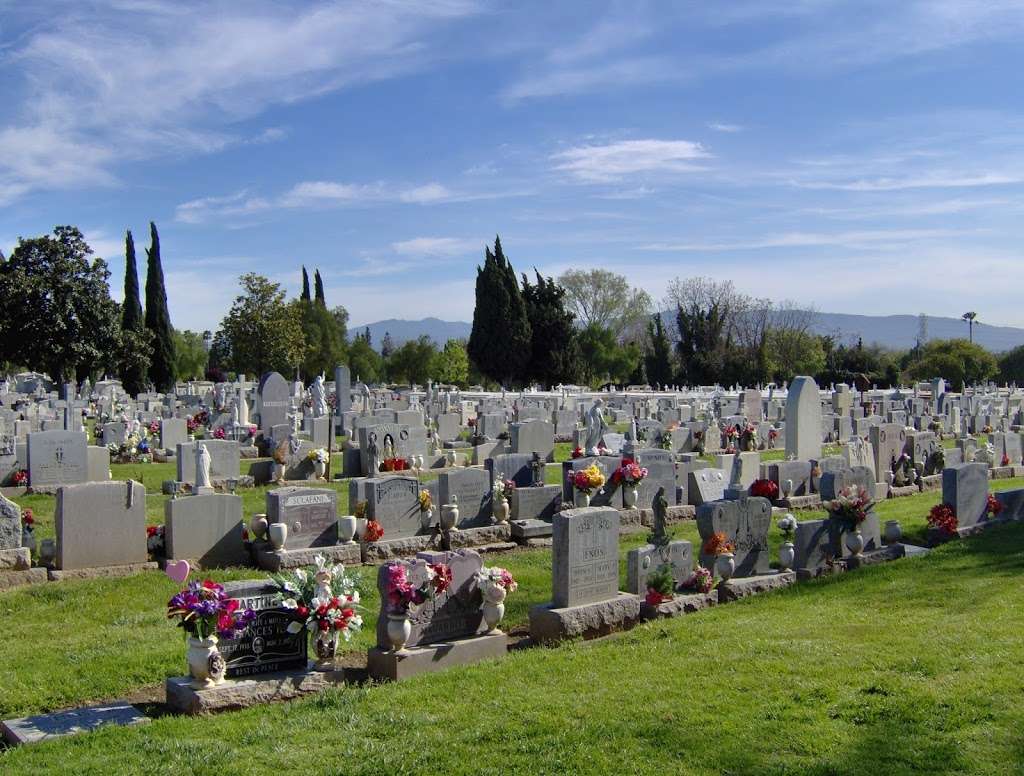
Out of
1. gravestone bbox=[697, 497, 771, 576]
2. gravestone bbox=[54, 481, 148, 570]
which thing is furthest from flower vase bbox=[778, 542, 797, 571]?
gravestone bbox=[54, 481, 148, 570]

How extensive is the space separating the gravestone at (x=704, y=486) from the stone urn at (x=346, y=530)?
6940mm

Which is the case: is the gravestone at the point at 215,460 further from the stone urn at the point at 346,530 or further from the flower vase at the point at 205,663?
the flower vase at the point at 205,663

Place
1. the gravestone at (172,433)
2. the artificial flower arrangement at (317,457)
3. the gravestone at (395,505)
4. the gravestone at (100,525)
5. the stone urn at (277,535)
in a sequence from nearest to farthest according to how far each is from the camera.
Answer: the gravestone at (100,525) → the stone urn at (277,535) → the gravestone at (395,505) → the artificial flower arrangement at (317,457) → the gravestone at (172,433)

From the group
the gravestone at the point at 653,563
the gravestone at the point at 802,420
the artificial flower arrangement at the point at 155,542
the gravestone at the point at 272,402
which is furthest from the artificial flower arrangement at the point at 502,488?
the gravestone at the point at 272,402

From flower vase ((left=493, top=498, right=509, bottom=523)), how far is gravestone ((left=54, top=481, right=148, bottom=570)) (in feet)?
17.9

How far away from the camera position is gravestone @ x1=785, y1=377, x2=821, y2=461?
69.4 ft

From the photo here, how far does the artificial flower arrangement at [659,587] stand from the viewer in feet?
33.1

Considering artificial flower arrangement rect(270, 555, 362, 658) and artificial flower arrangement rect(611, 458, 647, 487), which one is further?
artificial flower arrangement rect(611, 458, 647, 487)

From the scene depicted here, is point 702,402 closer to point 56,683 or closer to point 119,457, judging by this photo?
point 119,457

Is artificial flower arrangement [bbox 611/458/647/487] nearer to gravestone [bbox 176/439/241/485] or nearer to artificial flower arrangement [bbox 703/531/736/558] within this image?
artificial flower arrangement [bbox 703/531/736/558]

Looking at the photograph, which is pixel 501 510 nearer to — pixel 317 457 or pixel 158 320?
pixel 317 457

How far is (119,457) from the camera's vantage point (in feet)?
77.6

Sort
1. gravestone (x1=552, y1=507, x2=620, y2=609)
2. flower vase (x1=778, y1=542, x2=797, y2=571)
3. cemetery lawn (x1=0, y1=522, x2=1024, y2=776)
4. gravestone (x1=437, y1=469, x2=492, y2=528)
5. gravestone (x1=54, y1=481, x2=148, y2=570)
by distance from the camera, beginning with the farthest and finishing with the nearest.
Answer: gravestone (x1=437, y1=469, x2=492, y2=528)
flower vase (x1=778, y1=542, x2=797, y2=571)
gravestone (x1=54, y1=481, x2=148, y2=570)
gravestone (x1=552, y1=507, x2=620, y2=609)
cemetery lawn (x1=0, y1=522, x2=1024, y2=776)

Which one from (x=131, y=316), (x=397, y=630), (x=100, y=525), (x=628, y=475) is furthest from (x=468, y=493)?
(x=131, y=316)
